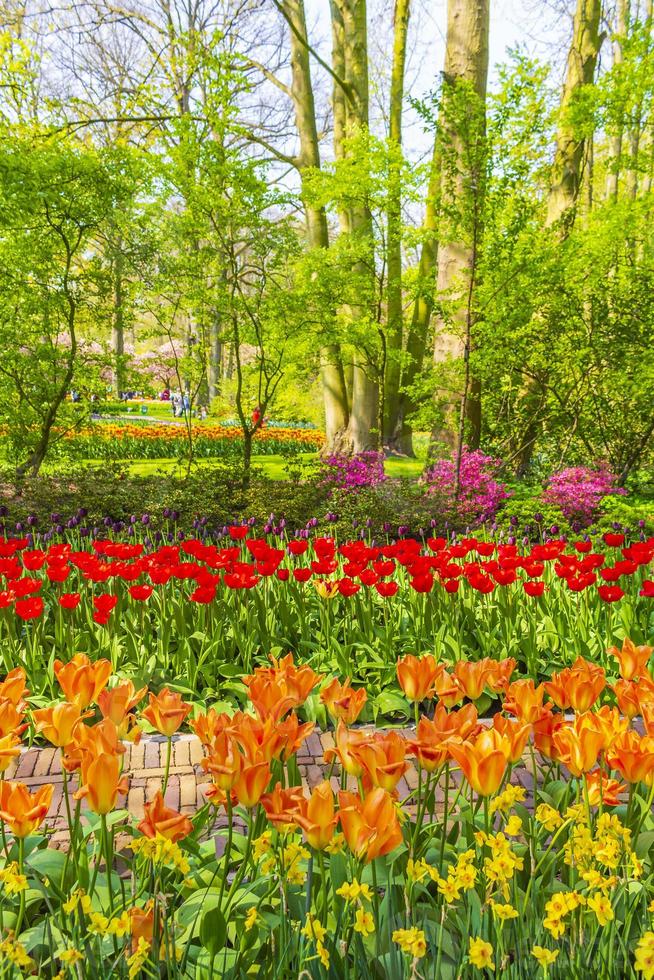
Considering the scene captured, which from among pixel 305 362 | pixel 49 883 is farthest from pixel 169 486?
pixel 49 883

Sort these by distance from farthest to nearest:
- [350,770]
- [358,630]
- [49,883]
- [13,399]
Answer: [13,399], [358,630], [49,883], [350,770]

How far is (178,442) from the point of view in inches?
609


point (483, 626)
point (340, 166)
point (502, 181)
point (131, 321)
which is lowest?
point (483, 626)

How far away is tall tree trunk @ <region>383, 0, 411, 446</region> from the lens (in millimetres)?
9836

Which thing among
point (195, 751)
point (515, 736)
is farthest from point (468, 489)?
point (515, 736)

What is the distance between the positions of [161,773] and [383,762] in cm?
180

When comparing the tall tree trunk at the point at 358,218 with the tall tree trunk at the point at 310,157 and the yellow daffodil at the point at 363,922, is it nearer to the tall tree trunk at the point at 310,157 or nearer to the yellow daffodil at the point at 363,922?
the tall tree trunk at the point at 310,157

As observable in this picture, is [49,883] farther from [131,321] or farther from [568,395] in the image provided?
[568,395]

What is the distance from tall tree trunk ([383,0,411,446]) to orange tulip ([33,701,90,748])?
9.00 metres

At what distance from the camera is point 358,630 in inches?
156

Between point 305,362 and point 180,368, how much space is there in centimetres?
192

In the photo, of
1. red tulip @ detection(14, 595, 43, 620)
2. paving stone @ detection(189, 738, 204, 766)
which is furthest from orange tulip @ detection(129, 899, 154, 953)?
red tulip @ detection(14, 595, 43, 620)

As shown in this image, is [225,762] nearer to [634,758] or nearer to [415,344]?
[634,758]

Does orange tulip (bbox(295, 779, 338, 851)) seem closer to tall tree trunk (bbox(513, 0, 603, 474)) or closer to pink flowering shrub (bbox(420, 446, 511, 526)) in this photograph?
pink flowering shrub (bbox(420, 446, 511, 526))
